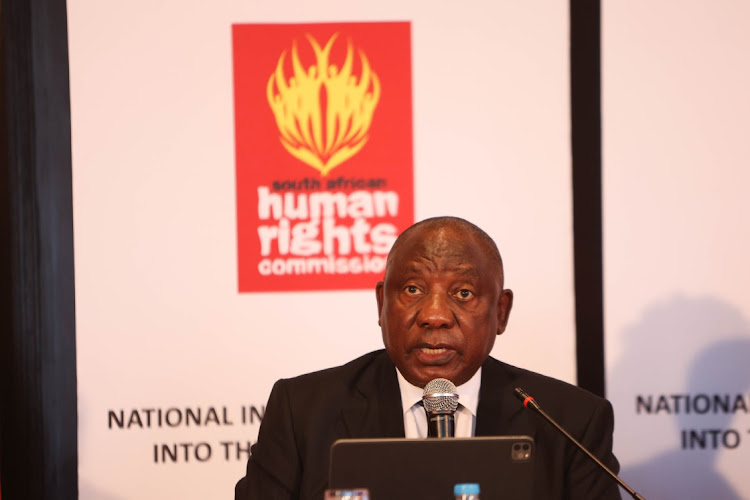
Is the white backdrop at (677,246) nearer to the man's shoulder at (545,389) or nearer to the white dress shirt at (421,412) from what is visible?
the man's shoulder at (545,389)

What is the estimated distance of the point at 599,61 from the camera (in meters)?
3.50

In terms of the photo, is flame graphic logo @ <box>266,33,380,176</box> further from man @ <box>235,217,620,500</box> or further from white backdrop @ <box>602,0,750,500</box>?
man @ <box>235,217,620,500</box>

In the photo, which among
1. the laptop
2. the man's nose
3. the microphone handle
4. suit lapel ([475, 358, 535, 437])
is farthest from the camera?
suit lapel ([475, 358, 535, 437])

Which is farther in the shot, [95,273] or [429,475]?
[95,273]

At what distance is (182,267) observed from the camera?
11.3ft

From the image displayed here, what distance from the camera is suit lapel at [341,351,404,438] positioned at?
8.02 feet

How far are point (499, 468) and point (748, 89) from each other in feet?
8.05

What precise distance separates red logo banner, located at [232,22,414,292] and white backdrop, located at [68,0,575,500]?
5 cm

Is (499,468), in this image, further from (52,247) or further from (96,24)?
(96,24)

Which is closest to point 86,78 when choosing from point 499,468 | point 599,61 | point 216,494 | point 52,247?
point 52,247

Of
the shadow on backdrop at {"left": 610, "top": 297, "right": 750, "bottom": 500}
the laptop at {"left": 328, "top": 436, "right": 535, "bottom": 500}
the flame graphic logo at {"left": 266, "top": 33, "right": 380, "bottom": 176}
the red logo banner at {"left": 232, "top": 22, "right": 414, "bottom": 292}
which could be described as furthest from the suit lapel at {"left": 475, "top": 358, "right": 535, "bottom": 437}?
the flame graphic logo at {"left": 266, "top": 33, "right": 380, "bottom": 176}

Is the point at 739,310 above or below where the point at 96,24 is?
below

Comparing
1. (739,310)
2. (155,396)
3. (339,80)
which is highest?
(339,80)

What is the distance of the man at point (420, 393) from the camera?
7.61 feet
